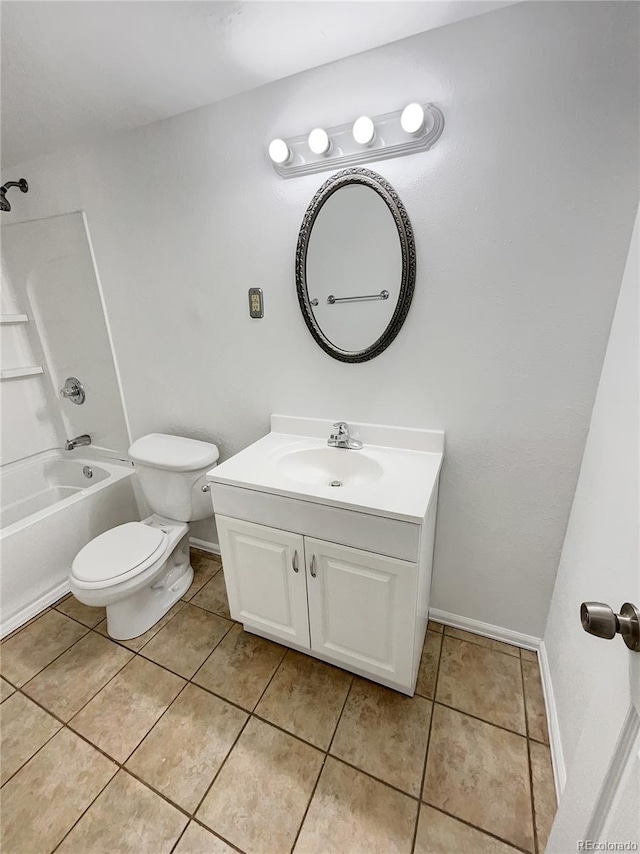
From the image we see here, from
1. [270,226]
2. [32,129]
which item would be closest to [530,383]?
[270,226]

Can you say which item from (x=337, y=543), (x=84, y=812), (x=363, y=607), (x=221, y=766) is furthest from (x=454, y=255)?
(x=84, y=812)

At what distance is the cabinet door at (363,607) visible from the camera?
→ 1.10m

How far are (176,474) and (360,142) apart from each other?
147 centimetres

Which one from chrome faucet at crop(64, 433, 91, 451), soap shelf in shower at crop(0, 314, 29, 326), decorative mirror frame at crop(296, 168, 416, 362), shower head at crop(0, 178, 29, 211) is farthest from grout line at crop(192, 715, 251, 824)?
shower head at crop(0, 178, 29, 211)

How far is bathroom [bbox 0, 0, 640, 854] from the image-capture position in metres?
0.94

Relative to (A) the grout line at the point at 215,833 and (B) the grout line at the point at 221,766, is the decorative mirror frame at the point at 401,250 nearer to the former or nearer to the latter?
(B) the grout line at the point at 221,766

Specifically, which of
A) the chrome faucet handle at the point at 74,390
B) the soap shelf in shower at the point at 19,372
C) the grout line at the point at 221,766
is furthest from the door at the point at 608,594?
the soap shelf in shower at the point at 19,372

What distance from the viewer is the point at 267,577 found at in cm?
132

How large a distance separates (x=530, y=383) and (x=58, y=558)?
224 cm

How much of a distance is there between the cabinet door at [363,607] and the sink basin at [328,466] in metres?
0.31

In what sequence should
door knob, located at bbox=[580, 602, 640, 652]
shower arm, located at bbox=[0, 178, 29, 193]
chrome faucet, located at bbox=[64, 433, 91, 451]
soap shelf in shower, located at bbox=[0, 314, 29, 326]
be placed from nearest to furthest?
door knob, located at bbox=[580, 602, 640, 652], shower arm, located at bbox=[0, 178, 29, 193], soap shelf in shower, located at bbox=[0, 314, 29, 326], chrome faucet, located at bbox=[64, 433, 91, 451]

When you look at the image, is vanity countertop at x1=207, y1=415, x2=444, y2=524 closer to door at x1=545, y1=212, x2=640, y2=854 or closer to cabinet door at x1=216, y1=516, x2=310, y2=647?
cabinet door at x1=216, y1=516, x2=310, y2=647

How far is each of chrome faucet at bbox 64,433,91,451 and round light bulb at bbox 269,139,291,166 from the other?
194 centimetres

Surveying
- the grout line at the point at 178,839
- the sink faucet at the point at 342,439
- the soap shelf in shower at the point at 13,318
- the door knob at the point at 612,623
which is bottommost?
the grout line at the point at 178,839
